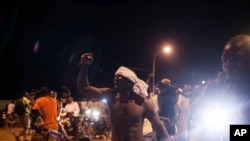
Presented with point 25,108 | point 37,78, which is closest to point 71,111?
point 25,108

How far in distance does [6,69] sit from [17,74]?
1.53 m

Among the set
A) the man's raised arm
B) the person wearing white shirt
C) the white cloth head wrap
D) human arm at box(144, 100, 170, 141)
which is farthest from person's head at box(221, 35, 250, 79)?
the person wearing white shirt

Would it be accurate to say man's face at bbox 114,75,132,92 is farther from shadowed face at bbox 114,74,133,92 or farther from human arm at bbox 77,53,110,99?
human arm at bbox 77,53,110,99

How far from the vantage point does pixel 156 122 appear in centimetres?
552

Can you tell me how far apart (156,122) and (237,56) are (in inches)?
74.8

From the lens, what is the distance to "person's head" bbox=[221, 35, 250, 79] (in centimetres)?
392

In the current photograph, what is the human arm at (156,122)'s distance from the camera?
213 inches

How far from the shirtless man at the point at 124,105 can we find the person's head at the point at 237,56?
1.74m

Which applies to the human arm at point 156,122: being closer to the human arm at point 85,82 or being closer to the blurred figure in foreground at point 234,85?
the human arm at point 85,82

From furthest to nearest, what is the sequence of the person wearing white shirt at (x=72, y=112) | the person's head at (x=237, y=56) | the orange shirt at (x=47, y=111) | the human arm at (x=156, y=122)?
1. the person wearing white shirt at (x=72, y=112)
2. the orange shirt at (x=47, y=111)
3. the human arm at (x=156, y=122)
4. the person's head at (x=237, y=56)

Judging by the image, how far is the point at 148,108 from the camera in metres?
5.66

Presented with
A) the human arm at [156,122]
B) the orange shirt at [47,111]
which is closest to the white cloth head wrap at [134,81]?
the human arm at [156,122]

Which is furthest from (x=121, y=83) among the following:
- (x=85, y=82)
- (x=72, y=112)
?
(x=72, y=112)

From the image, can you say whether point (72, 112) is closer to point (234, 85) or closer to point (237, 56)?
point (234, 85)
